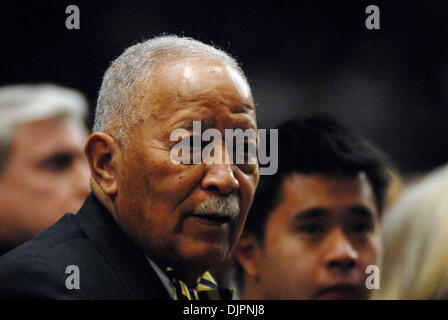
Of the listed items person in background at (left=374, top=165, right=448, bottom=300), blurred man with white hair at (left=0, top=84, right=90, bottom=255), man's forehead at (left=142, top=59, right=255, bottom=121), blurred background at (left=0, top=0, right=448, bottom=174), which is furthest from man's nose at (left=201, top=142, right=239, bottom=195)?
person in background at (left=374, top=165, right=448, bottom=300)

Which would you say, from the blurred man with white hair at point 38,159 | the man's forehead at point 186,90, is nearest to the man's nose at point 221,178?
the man's forehead at point 186,90

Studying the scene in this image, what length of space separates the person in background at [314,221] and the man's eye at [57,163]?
695 millimetres

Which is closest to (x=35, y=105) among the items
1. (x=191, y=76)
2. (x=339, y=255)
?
(x=191, y=76)

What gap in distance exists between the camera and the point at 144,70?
1549 mm

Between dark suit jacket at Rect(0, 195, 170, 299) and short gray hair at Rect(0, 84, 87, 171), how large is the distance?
707mm

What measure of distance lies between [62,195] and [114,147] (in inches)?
24.3

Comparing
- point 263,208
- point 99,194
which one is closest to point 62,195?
point 99,194

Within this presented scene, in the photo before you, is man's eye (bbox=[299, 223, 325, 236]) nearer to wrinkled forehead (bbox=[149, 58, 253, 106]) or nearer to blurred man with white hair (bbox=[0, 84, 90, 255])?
wrinkled forehead (bbox=[149, 58, 253, 106])

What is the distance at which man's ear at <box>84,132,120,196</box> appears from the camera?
157 centimetres

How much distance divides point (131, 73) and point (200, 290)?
65cm

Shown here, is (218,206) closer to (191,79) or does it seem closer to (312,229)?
(191,79)

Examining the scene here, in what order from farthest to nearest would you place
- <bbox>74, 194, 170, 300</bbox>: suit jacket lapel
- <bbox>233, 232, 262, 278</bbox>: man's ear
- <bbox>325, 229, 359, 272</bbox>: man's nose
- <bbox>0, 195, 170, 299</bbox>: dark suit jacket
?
<bbox>233, 232, 262, 278</bbox>: man's ear → <bbox>325, 229, 359, 272</bbox>: man's nose → <bbox>74, 194, 170, 300</bbox>: suit jacket lapel → <bbox>0, 195, 170, 299</bbox>: dark suit jacket

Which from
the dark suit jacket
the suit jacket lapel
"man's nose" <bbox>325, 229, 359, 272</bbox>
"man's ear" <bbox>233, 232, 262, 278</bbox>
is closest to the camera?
the dark suit jacket

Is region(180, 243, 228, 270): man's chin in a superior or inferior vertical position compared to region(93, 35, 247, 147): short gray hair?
inferior
